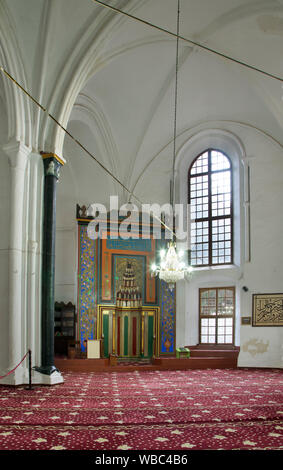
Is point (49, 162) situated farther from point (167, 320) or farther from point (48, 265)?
point (167, 320)

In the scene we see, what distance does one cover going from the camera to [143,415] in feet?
17.6

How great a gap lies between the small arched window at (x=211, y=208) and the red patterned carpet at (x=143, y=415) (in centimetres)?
495

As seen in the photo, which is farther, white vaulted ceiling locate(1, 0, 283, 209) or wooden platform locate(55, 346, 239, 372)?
wooden platform locate(55, 346, 239, 372)

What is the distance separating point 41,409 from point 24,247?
3344 millimetres

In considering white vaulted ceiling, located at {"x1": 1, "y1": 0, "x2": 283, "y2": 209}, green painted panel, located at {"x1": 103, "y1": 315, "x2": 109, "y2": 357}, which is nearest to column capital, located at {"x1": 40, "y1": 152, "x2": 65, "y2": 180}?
white vaulted ceiling, located at {"x1": 1, "y1": 0, "x2": 283, "y2": 209}

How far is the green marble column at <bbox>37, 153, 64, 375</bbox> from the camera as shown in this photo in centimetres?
829

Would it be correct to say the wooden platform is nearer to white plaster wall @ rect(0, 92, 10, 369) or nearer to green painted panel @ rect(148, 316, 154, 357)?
green painted panel @ rect(148, 316, 154, 357)

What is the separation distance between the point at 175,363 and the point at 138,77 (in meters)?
7.17

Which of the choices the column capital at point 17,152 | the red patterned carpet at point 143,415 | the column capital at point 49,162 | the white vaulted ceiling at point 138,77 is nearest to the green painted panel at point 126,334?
the white vaulted ceiling at point 138,77

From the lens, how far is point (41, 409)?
581cm

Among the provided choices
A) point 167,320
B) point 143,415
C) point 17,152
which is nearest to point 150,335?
point 167,320

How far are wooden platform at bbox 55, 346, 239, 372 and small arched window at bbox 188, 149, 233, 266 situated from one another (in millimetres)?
2453
